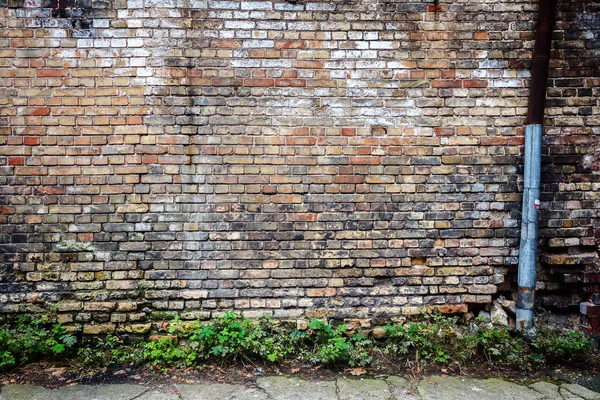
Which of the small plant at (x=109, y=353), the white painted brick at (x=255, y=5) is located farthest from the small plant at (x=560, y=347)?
the white painted brick at (x=255, y=5)

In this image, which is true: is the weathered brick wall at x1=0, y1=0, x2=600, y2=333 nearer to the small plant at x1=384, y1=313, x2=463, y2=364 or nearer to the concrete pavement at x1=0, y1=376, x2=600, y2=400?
the small plant at x1=384, y1=313, x2=463, y2=364

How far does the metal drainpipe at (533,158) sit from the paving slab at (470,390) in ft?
2.09

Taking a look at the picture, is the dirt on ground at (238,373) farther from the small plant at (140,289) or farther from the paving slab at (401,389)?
the small plant at (140,289)

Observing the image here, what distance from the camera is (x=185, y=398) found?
9.47 feet

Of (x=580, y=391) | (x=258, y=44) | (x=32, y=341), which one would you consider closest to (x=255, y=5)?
(x=258, y=44)

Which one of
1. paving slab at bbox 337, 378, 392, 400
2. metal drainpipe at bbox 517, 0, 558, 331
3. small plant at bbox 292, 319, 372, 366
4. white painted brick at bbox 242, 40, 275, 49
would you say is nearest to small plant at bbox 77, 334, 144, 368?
small plant at bbox 292, 319, 372, 366

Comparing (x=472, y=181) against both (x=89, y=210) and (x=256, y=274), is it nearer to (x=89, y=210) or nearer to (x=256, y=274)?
(x=256, y=274)

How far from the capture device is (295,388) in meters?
3.01

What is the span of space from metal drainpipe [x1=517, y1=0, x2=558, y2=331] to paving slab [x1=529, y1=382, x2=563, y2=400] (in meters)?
0.49

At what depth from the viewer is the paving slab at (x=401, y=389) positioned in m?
2.91

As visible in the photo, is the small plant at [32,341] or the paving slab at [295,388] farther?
the small plant at [32,341]

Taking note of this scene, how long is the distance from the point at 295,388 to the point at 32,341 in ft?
7.01

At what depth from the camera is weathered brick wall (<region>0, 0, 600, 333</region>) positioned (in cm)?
341

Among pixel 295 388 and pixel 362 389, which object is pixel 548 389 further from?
pixel 295 388
